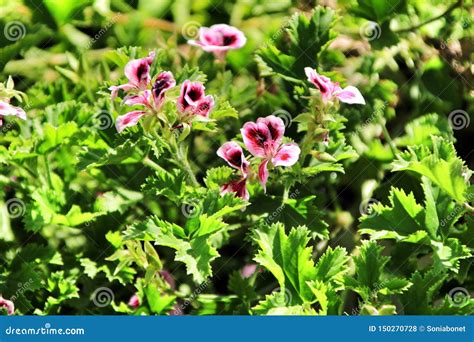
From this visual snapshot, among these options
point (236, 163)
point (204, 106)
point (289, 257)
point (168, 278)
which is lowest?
point (168, 278)

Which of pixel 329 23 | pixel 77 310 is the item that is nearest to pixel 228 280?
pixel 77 310

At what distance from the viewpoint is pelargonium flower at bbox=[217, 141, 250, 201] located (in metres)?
1.93

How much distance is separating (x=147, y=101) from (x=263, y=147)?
28 cm

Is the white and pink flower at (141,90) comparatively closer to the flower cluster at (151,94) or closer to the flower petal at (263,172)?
the flower cluster at (151,94)

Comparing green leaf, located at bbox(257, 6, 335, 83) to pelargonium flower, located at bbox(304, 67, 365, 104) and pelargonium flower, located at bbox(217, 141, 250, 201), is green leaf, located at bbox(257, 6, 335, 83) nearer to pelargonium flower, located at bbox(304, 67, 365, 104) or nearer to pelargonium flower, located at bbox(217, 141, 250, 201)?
pelargonium flower, located at bbox(304, 67, 365, 104)

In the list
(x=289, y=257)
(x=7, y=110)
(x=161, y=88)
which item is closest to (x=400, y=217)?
(x=289, y=257)

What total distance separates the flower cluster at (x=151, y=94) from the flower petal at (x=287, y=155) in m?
0.19

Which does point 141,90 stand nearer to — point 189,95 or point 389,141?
point 189,95

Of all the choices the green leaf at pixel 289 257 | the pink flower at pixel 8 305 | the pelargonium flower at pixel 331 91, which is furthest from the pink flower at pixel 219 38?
the pink flower at pixel 8 305

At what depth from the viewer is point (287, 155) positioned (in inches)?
75.0

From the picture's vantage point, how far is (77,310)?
222 centimetres

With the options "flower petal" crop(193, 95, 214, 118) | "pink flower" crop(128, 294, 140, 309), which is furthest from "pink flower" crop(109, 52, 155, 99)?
"pink flower" crop(128, 294, 140, 309)

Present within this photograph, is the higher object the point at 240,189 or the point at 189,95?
the point at 189,95

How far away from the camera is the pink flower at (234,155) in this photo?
6.31 ft
